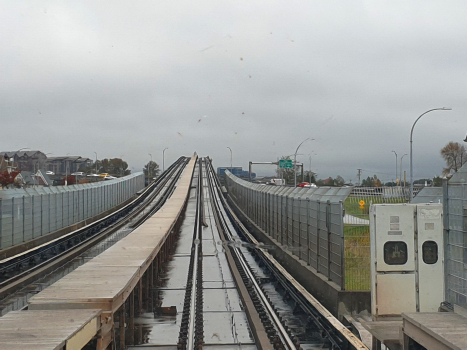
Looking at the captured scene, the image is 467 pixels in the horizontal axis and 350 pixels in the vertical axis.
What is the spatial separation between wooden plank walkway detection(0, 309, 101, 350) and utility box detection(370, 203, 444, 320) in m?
5.23

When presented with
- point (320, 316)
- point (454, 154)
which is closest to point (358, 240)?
point (320, 316)

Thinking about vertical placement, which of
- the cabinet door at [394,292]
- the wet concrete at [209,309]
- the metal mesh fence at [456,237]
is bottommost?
the wet concrete at [209,309]

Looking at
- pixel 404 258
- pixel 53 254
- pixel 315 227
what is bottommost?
pixel 53 254

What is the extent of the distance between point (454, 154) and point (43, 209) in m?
39.5

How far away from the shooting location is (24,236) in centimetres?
2039

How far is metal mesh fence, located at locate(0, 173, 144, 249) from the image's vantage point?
18734 mm

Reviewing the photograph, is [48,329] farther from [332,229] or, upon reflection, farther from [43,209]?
[43,209]

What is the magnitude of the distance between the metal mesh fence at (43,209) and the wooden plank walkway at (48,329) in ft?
43.1

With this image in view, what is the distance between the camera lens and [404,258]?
926 cm

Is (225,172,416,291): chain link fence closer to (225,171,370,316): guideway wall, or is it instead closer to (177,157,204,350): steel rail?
(225,171,370,316): guideway wall

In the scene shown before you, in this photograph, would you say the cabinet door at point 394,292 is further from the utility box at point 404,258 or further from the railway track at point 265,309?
the railway track at point 265,309

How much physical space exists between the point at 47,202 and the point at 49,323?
1942 centimetres

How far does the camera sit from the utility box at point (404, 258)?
920 centimetres

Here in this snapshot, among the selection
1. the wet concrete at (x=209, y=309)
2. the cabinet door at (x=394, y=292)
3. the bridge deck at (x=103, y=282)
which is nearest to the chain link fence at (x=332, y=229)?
the cabinet door at (x=394, y=292)
